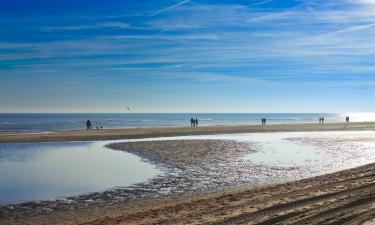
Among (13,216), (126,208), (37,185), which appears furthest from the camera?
(37,185)

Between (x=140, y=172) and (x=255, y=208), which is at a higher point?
(x=255, y=208)

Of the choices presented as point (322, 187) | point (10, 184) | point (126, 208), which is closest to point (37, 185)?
point (10, 184)

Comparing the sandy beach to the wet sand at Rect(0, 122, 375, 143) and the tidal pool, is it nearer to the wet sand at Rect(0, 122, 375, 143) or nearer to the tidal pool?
the tidal pool

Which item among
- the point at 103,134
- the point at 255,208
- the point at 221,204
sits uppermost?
the point at 103,134

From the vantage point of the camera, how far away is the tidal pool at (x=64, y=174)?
1725cm

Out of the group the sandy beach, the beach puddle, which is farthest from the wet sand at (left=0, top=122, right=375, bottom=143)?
the sandy beach

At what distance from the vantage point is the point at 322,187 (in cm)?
1534

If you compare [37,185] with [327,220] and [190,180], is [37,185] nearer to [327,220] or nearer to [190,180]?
[190,180]

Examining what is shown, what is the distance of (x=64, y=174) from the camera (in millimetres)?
22125

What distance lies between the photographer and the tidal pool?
679 inches

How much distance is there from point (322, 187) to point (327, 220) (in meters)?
5.50

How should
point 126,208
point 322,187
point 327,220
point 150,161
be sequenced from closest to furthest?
point 327,220, point 126,208, point 322,187, point 150,161

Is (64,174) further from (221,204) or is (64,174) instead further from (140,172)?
(221,204)

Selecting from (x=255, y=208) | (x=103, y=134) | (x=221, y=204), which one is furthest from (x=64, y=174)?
(x=103, y=134)
